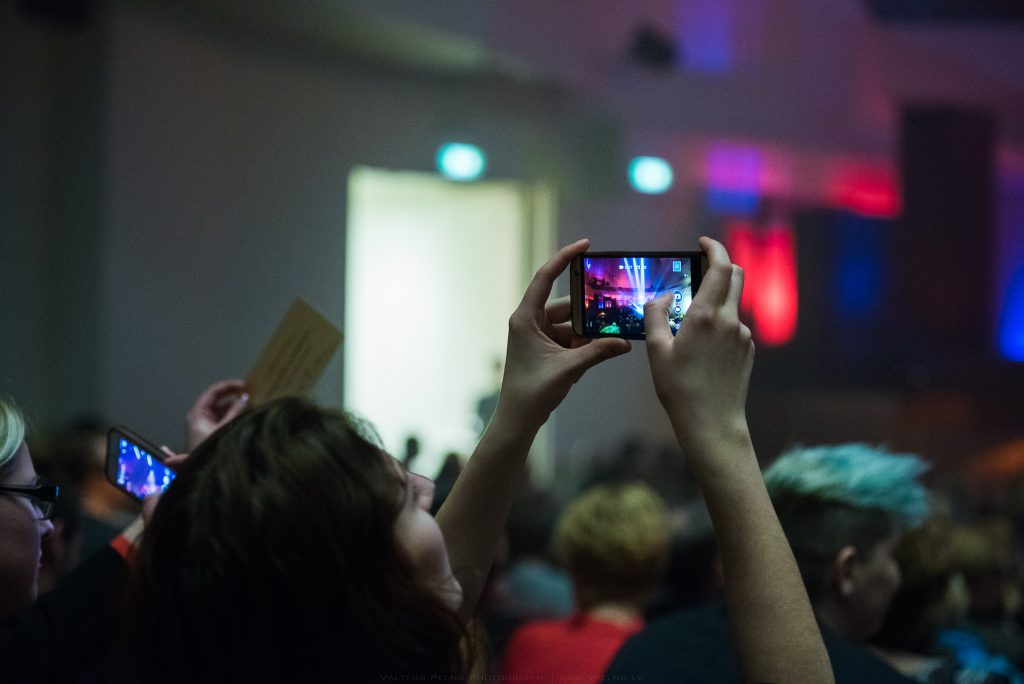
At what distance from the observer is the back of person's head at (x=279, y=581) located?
0.74 metres

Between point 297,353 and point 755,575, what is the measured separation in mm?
727

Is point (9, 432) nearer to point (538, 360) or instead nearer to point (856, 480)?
point (538, 360)

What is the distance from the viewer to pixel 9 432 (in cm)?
109

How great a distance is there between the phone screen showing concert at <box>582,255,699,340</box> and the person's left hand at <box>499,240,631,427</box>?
2cm

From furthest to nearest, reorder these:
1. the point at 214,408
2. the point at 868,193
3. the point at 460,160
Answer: the point at 868,193
the point at 460,160
the point at 214,408

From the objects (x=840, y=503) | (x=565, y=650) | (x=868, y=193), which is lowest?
(x=565, y=650)

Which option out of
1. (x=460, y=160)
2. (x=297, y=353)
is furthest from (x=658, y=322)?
(x=460, y=160)

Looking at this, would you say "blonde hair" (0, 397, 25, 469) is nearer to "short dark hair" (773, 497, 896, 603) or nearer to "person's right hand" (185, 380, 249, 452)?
"person's right hand" (185, 380, 249, 452)

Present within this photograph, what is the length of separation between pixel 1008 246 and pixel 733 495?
6.17 meters

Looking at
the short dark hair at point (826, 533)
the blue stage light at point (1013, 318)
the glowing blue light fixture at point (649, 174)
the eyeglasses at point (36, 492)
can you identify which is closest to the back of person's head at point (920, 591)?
the short dark hair at point (826, 533)

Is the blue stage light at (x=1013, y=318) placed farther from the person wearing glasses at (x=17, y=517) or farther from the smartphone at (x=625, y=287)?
the person wearing glasses at (x=17, y=517)

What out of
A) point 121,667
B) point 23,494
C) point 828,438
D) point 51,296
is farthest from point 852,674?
point 828,438

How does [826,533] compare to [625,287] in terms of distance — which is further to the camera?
[826,533]

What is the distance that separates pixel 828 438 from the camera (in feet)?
23.4
